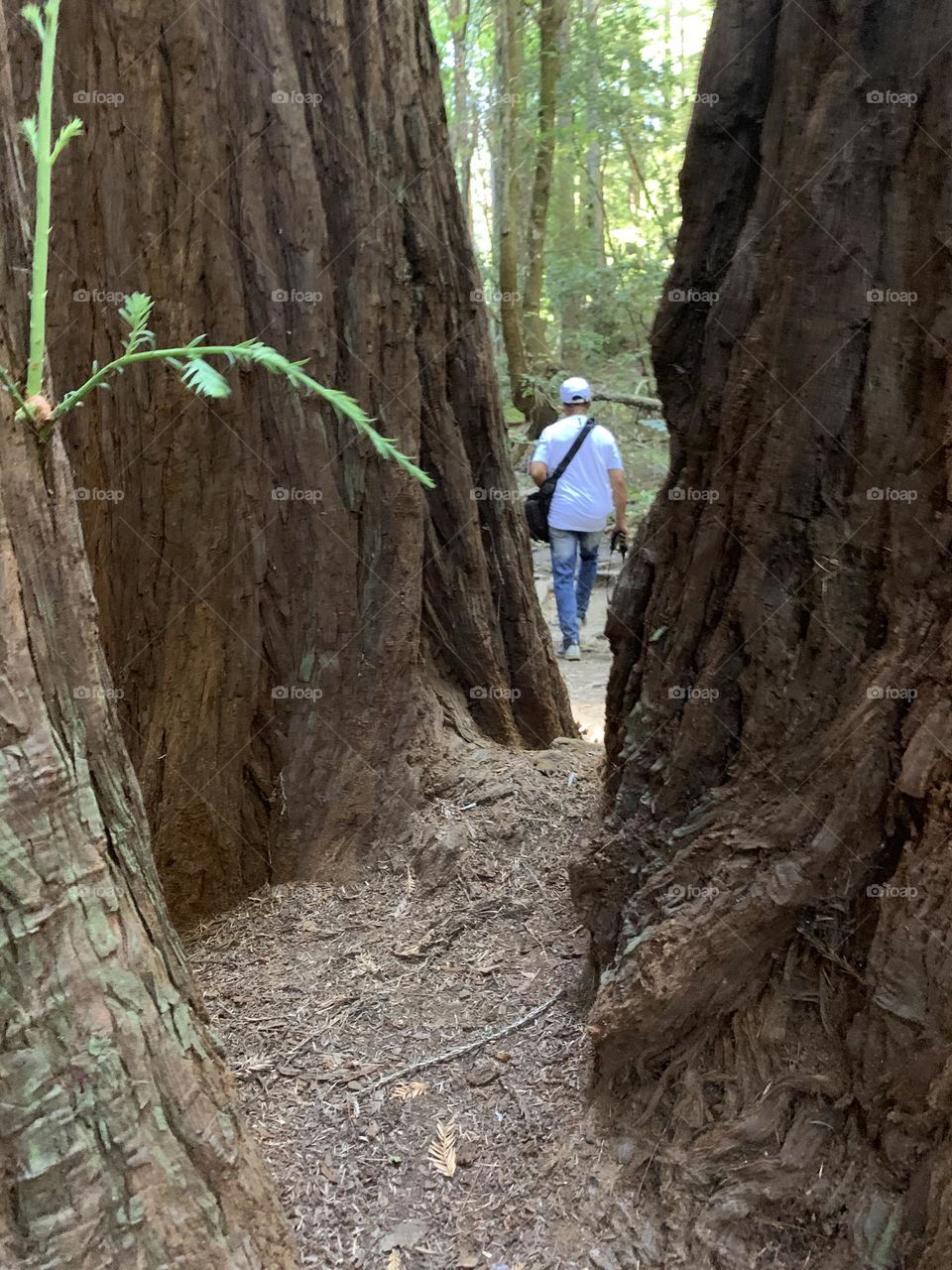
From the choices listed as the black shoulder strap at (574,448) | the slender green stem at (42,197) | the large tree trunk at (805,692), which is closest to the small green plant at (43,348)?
the slender green stem at (42,197)

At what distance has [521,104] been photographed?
40.2ft

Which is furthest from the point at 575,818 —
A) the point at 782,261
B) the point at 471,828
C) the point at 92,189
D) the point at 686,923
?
the point at 92,189

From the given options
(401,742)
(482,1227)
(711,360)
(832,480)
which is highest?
(711,360)

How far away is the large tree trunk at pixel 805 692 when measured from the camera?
183 centimetres

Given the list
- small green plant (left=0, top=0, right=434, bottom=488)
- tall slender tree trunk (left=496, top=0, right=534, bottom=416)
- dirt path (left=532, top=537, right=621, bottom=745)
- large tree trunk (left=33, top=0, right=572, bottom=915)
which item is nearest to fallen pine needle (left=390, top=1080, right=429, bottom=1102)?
large tree trunk (left=33, top=0, right=572, bottom=915)

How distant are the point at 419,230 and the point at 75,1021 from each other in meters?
2.93

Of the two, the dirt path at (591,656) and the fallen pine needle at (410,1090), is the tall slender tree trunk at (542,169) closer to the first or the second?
the dirt path at (591,656)

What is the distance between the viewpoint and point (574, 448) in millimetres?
6793

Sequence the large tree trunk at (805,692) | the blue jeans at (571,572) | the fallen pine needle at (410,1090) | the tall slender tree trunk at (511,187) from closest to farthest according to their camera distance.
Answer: the large tree trunk at (805,692)
the fallen pine needle at (410,1090)
the blue jeans at (571,572)
the tall slender tree trunk at (511,187)

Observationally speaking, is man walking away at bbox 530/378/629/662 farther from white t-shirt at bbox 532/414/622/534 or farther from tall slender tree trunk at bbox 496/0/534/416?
tall slender tree trunk at bbox 496/0/534/416

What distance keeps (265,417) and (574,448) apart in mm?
3924

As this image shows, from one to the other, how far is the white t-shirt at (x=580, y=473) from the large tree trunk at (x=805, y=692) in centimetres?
453

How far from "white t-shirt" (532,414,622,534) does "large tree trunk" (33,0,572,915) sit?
129 inches

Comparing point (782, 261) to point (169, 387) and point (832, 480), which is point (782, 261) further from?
point (169, 387)
